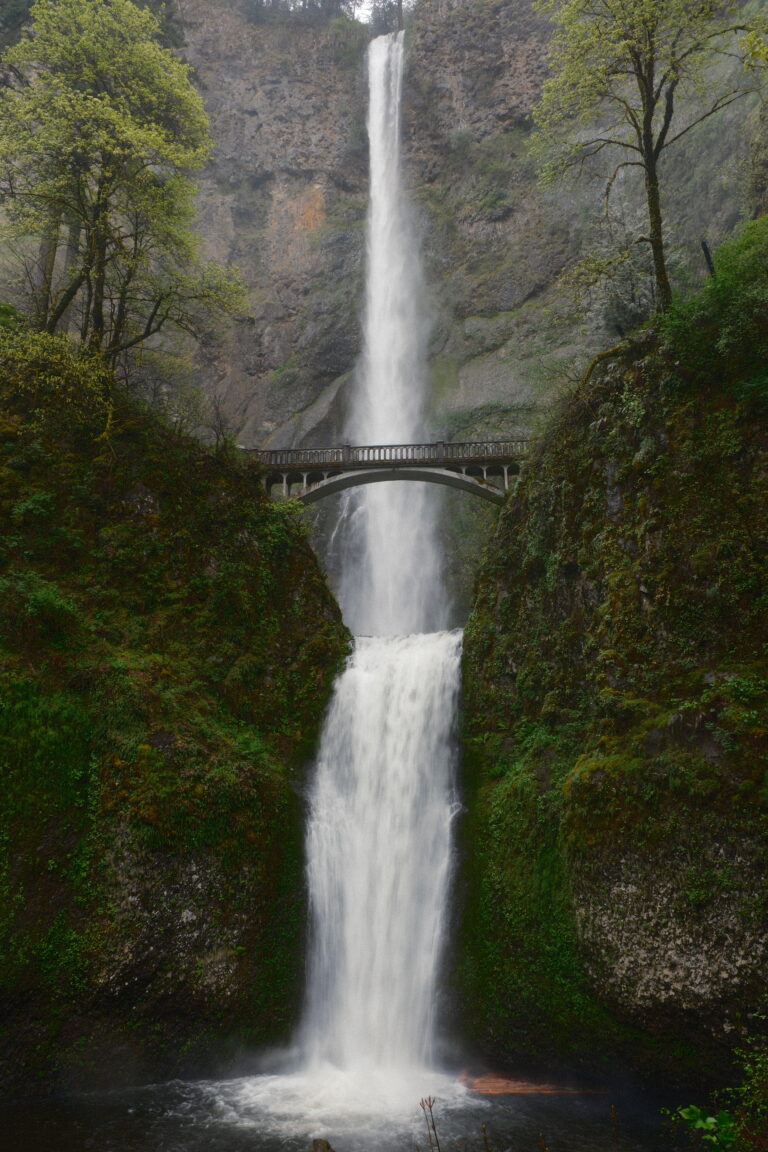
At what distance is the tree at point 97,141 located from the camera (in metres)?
16.0

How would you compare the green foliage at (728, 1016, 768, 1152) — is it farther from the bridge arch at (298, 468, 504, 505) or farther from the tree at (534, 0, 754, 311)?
the bridge arch at (298, 468, 504, 505)

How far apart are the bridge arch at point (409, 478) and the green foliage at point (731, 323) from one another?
11.1 metres

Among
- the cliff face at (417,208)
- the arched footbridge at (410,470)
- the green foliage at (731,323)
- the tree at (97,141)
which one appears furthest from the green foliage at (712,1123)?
the cliff face at (417,208)

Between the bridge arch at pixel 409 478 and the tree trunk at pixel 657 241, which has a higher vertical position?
the tree trunk at pixel 657 241

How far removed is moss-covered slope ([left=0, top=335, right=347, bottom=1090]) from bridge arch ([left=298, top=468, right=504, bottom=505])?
7589 millimetres

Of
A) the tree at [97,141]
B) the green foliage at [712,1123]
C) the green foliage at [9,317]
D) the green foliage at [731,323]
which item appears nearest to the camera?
the green foliage at [712,1123]

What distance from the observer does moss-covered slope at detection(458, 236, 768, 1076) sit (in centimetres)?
911

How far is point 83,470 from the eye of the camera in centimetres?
1538

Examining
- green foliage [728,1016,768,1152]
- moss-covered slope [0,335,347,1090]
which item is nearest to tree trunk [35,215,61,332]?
moss-covered slope [0,335,347,1090]

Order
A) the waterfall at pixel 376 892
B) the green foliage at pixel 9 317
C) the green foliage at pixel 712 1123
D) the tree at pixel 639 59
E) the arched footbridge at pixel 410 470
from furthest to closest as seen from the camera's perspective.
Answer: the arched footbridge at pixel 410 470 < the green foliage at pixel 9 317 < the tree at pixel 639 59 < the waterfall at pixel 376 892 < the green foliage at pixel 712 1123

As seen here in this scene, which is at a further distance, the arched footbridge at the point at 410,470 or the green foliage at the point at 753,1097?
the arched footbridge at the point at 410,470

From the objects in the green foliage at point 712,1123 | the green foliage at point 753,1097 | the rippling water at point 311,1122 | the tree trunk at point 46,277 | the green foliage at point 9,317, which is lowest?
the rippling water at point 311,1122

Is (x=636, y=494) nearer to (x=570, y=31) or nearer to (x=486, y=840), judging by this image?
(x=486, y=840)

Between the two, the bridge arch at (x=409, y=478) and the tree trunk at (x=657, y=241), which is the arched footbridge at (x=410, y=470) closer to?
the bridge arch at (x=409, y=478)
